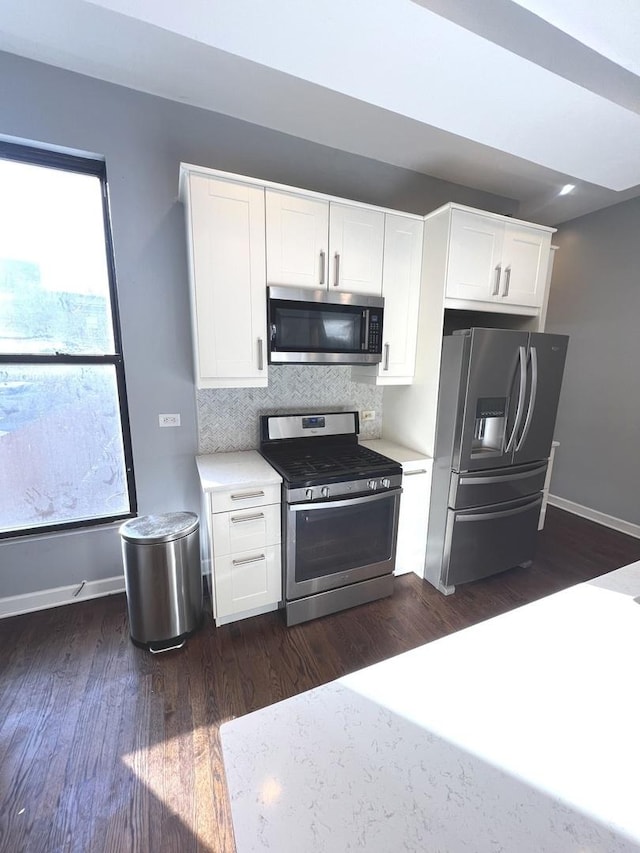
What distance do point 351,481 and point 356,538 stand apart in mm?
397

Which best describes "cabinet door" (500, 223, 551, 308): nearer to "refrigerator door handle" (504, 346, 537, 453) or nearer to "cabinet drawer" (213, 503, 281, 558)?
"refrigerator door handle" (504, 346, 537, 453)

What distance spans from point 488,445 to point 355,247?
1515 mm

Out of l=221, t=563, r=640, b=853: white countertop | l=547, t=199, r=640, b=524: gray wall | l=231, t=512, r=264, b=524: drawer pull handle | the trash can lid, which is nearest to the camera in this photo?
l=221, t=563, r=640, b=853: white countertop

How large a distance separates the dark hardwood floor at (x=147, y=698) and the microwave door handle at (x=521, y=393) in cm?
107

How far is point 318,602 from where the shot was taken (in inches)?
84.8

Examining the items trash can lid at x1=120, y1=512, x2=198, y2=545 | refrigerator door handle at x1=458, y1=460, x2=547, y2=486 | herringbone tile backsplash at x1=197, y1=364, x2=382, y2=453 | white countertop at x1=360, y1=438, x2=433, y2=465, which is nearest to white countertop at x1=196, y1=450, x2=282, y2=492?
herringbone tile backsplash at x1=197, y1=364, x2=382, y2=453

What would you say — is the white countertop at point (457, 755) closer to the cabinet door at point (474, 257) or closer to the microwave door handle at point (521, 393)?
the microwave door handle at point (521, 393)

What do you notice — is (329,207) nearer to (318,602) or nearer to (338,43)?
(338,43)

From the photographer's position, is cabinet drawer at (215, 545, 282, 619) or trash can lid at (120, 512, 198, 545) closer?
trash can lid at (120, 512, 198, 545)

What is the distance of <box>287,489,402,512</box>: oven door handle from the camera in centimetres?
195

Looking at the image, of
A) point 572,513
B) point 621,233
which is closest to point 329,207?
point 621,233

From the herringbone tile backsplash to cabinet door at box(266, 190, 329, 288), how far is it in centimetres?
A: 62

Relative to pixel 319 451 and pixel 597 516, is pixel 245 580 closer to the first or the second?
pixel 319 451

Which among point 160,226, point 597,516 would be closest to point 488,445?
point 597,516
